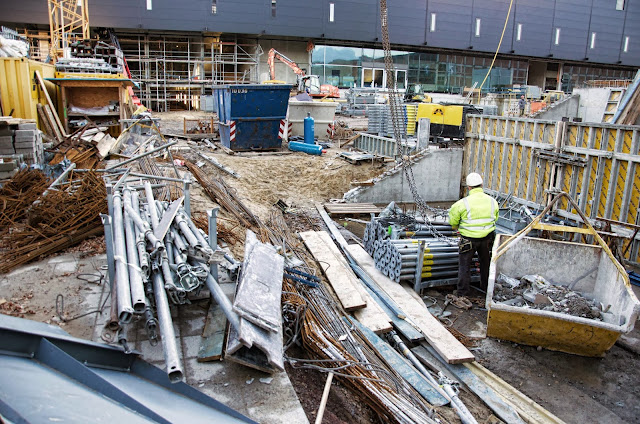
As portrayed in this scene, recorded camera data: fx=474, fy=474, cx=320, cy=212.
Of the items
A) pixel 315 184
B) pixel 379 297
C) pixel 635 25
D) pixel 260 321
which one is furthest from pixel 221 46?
pixel 635 25

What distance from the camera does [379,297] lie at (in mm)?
7379

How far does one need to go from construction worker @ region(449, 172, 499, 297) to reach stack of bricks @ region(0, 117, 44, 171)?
316 inches

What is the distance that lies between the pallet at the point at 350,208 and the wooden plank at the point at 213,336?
753cm

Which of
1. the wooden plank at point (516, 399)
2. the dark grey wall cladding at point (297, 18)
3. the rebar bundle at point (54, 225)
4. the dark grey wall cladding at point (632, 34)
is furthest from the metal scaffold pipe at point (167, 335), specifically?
the dark grey wall cladding at point (632, 34)

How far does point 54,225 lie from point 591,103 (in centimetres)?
2717

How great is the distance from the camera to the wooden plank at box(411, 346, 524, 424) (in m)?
5.03

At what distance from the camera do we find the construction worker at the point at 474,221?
7488 millimetres

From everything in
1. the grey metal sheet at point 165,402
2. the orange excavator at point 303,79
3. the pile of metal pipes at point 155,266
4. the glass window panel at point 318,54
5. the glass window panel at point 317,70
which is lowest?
the grey metal sheet at point 165,402

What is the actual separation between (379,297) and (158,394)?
4.40 m

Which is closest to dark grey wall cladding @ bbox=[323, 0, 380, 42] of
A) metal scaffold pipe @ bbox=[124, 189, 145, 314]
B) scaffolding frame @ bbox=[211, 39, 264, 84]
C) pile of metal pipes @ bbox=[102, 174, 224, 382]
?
scaffolding frame @ bbox=[211, 39, 264, 84]

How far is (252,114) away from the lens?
56.6 feet

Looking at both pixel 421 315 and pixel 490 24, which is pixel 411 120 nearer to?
pixel 421 315

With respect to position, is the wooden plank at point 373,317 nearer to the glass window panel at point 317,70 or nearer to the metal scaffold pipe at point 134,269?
the metal scaffold pipe at point 134,269

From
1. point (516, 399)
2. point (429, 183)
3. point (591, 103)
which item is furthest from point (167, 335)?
point (591, 103)
